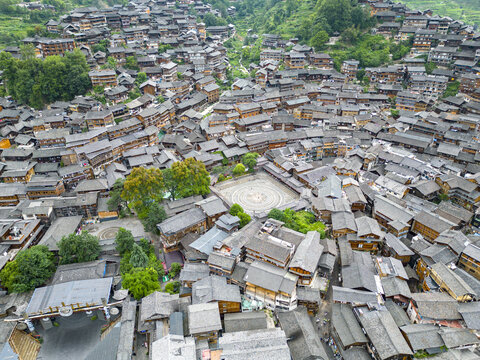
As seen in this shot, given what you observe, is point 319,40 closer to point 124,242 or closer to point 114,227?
point 114,227

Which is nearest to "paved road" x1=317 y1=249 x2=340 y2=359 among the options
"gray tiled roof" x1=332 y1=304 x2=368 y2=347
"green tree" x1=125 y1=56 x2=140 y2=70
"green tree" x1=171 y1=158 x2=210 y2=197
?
"gray tiled roof" x1=332 y1=304 x2=368 y2=347

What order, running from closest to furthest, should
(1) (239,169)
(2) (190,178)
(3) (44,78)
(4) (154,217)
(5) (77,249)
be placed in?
(5) (77,249)
(4) (154,217)
(2) (190,178)
(1) (239,169)
(3) (44,78)

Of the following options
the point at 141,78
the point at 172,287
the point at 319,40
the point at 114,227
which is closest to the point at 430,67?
the point at 319,40

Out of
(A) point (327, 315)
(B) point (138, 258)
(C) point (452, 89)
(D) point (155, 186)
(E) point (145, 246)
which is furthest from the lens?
(C) point (452, 89)

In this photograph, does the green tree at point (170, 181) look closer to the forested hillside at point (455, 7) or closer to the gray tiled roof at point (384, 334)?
the gray tiled roof at point (384, 334)

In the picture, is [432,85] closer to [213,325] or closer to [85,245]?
[213,325]

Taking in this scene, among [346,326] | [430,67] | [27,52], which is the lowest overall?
[346,326]

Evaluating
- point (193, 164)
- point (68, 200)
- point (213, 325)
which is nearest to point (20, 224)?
point (68, 200)
